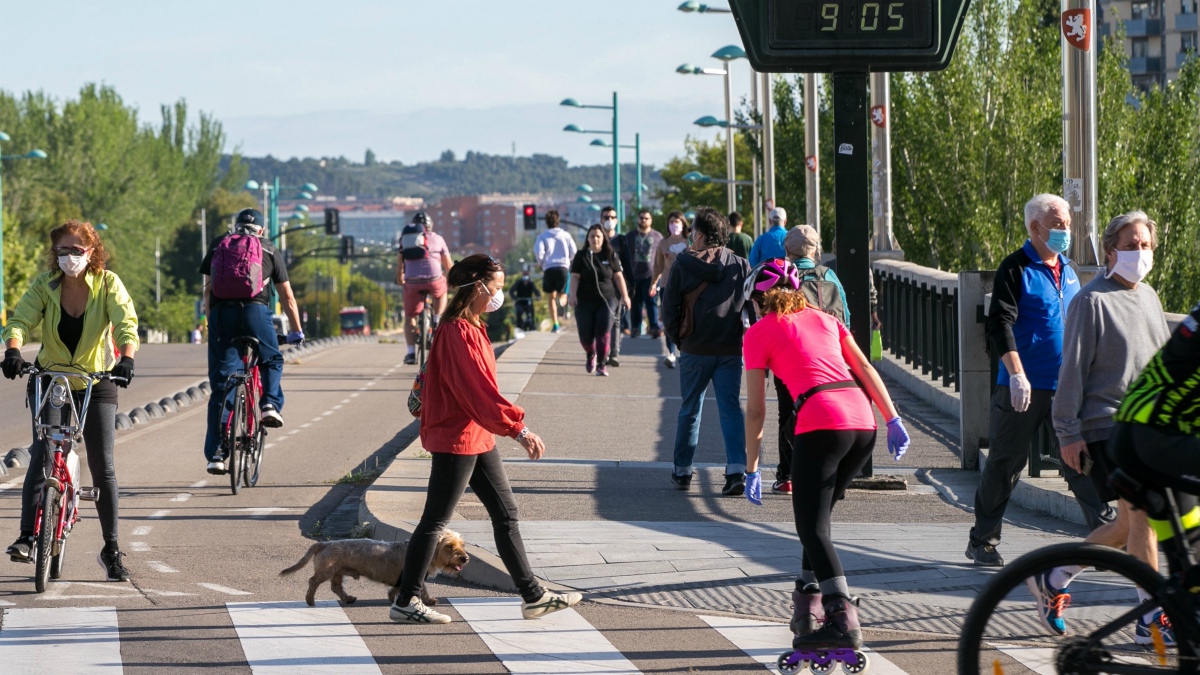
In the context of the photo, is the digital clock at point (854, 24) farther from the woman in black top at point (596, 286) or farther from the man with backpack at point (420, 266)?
the man with backpack at point (420, 266)

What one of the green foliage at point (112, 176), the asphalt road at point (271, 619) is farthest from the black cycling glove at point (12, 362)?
the green foliage at point (112, 176)

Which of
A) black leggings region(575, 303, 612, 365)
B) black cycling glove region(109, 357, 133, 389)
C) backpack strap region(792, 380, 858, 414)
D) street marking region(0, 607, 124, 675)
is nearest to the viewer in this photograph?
backpack strap region(792, 380, 858, 414)

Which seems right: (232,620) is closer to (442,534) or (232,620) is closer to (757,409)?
(442,534)

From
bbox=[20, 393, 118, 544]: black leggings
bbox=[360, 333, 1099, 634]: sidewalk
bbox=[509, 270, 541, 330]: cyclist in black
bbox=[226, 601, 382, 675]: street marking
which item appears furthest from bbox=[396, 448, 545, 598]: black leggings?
bbox=[509, 270, 541, 330]: cyclist in black

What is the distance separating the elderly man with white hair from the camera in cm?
673

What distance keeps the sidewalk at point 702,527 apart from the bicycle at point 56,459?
1.73m

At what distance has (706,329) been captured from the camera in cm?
1122

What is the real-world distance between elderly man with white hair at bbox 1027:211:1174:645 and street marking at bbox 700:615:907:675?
3.15 feet

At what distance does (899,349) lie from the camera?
21047 millimetres

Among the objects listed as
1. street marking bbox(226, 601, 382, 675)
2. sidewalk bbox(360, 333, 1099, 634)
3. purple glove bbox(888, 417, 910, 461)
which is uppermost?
purple glove bbox(888, 417, 910, 461)

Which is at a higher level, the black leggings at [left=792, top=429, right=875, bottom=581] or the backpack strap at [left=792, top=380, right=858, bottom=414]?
the backpack strap at [left=792, top=380, right=858, bottom=414]

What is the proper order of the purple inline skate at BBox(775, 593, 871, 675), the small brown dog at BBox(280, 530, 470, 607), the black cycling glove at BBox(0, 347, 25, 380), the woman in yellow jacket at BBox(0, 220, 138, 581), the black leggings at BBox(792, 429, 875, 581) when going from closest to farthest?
the purple inline skate at BBox(775, 593, 871, 675) < the black leggings at BBox(792, 429, 875, 581) < the small brown dog at BBox(280, 530, 470, 607) < the black cycling glove at BBox(0, 347, 25, 380) < the woman in yellow jacket at BBox(0, 220, 138, 581)

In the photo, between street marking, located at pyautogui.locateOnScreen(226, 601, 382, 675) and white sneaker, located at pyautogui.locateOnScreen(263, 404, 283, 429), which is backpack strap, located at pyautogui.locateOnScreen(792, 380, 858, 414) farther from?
white sneaker, located at pyautogui.locateOnScreen(263, 404, 283, 429)

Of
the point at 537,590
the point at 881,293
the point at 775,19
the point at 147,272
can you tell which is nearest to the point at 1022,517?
the point at 775,19
